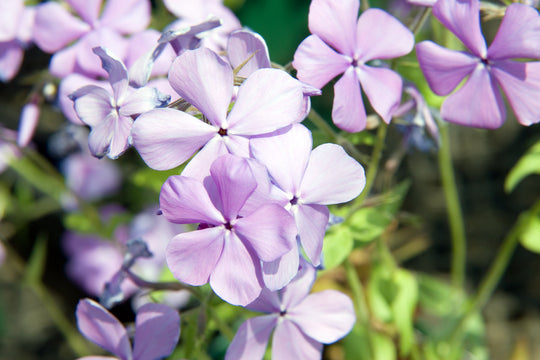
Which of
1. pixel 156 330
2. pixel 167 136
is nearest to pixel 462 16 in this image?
pixel 167 136

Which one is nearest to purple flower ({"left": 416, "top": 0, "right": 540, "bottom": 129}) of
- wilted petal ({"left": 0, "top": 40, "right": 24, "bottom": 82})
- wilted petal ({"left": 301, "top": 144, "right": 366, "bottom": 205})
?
wilted petal ({"left": 301, "top": 144, "right": 366, "bottom": 205})

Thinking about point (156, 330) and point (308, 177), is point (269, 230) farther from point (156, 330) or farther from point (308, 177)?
point (156, 330)

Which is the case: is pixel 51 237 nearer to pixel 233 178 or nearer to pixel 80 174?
pixel 80 174

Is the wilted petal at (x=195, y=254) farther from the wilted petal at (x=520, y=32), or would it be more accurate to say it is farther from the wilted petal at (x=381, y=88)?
the wilted petal at (x=520, y=32)

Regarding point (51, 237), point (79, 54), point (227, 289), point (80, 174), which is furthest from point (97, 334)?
point (51, 237)

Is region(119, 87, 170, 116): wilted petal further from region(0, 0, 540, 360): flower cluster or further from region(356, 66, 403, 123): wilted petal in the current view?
region(356, 66, 403, 123): wilted petal

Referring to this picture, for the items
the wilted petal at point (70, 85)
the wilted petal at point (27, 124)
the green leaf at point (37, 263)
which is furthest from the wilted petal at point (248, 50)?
the green leaf at point (37, 263)

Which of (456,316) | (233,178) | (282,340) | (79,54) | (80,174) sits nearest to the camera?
(233,178)

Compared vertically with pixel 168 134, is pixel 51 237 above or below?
below
